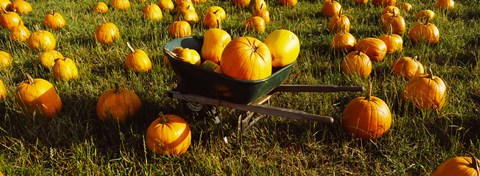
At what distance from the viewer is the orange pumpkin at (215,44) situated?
360 cm

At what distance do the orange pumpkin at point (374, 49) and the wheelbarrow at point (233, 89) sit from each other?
5.66ft

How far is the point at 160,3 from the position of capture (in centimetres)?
770

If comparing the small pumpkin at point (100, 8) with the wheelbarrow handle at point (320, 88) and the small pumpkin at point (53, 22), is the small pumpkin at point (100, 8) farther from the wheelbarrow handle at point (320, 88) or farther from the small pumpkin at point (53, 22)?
the wheelbarrow handle at point (320, 88)

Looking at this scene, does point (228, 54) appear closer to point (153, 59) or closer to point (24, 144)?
point (24, 144)

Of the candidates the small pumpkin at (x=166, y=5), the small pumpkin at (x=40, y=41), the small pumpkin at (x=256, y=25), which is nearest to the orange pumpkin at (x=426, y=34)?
the small pumpkin at (x=256, y=25)

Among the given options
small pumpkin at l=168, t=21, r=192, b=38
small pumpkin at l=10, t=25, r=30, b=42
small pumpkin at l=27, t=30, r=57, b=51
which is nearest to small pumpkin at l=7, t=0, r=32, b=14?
small pumpkin at l=10, t=25, r=30, b=42

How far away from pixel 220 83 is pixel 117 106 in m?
1.19

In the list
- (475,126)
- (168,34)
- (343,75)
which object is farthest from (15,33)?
(475,126)

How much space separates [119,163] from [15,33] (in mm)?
3628

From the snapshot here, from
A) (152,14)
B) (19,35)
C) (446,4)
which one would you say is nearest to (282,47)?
(152,14)

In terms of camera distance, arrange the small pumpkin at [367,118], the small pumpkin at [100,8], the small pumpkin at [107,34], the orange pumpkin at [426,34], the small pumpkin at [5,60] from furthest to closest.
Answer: the small pumpkin at [100,8]
the small pumpkin at [107,34]
the orange pumpkin at [426,34]
the small pumpkin at [5,60]
the small pumpkin at [367,118]

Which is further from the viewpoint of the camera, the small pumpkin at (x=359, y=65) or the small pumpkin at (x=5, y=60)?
the small pumpkin at (x=5, y=60)

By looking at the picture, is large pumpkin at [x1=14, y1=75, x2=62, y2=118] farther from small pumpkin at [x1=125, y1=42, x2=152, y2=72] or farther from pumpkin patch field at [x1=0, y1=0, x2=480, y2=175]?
small pumpkin at [x1=125, y1=42, x2=152, y2=72]

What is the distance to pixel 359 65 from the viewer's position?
14.9 feet
